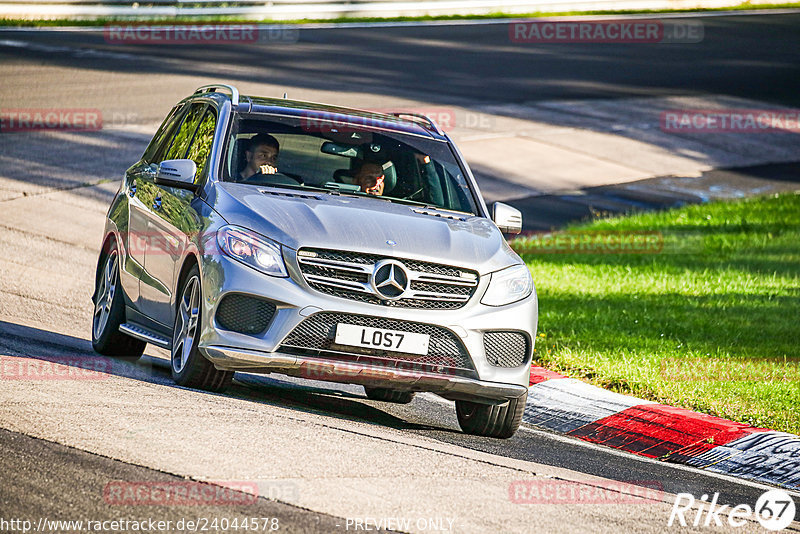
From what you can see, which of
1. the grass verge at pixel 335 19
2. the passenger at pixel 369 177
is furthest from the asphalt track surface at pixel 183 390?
the grass verge at pixel 335 19

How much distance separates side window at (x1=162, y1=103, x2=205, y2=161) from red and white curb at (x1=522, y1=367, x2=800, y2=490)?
3065 millimetres

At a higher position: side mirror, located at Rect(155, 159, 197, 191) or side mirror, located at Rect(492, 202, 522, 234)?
side mirror, located at Rect(155, 159, 197, 191)

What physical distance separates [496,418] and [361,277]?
4.57 ft

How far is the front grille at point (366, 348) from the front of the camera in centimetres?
690

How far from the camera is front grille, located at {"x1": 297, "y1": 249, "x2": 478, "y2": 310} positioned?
273 inches

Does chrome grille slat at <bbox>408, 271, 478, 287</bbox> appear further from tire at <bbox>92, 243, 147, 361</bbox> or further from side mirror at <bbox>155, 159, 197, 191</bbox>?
tire at <bbox>92, 243, 147, 361</bbox>

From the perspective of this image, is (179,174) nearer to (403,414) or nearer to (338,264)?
(338,264)

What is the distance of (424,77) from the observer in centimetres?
2723

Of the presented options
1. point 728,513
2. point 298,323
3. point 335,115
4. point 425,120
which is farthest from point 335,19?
point 728,513

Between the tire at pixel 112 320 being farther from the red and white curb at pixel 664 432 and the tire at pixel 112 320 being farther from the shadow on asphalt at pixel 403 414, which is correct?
the red and white curb at pixel 664 432

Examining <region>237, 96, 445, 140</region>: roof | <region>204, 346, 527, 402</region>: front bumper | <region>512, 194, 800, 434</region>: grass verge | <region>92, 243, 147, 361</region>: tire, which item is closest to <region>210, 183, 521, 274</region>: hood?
<region>204, 346, 527, 402</region>: front bumper

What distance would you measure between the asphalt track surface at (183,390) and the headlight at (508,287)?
2.85 ft

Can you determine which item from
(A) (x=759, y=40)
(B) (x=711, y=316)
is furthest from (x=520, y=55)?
(B) (x=711, y=316)

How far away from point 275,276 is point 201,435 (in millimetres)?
1135
